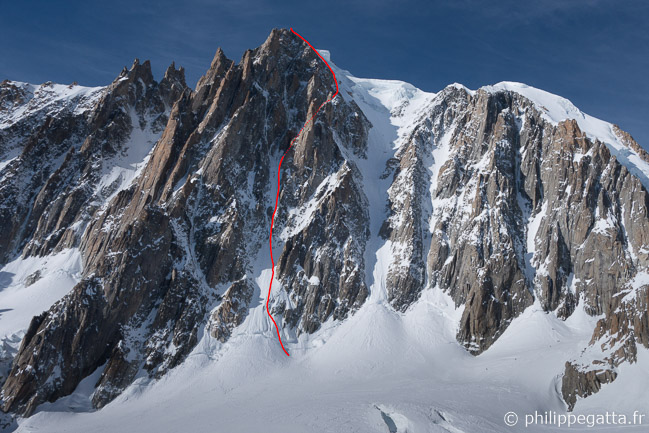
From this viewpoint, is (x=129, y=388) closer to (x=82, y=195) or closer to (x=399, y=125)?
(x=82, y=195)

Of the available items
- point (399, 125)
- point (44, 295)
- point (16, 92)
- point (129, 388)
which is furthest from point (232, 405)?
point (16, 92)

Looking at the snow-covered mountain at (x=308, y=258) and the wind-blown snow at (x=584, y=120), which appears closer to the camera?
the snow-covered mountain at (x=308, y=258)

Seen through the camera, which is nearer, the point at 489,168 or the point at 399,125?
the point at 489,168

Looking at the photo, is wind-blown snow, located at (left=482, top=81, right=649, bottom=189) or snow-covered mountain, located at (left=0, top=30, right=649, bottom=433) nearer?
snow-covered mountain, located at (left=0, top=30, right=649, bottom=433)

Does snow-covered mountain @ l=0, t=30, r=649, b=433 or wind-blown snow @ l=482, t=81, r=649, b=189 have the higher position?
wind-blown snow @ l=482, t=81, r=649, b=189

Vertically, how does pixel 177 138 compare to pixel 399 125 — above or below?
below

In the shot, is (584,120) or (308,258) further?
(584,120)

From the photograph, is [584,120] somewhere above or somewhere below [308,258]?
above

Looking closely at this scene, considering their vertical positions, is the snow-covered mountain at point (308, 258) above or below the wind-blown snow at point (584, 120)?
below
